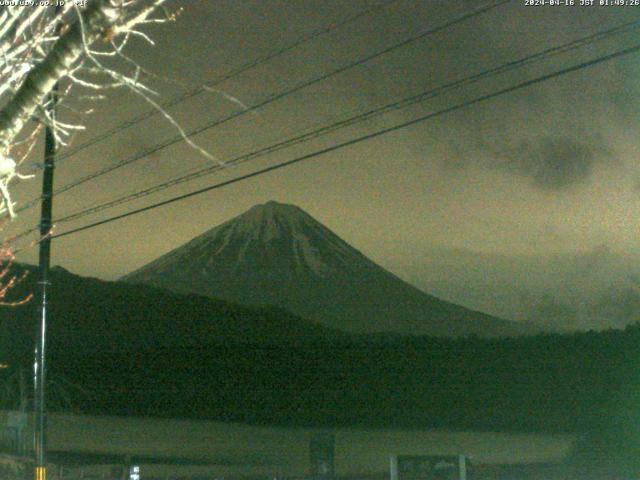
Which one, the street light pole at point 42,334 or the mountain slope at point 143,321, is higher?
the mountain slope at point 143,321

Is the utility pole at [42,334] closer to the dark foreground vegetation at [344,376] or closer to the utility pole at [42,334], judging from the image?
the utility pole at [42,334]

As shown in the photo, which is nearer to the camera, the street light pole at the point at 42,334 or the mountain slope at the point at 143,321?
the street light pole at the point at 42,334

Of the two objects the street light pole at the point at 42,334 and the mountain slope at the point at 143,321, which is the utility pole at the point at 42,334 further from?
the mountain slope at the point at 143,321

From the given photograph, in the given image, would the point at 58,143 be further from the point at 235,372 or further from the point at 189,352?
the point at 189,352

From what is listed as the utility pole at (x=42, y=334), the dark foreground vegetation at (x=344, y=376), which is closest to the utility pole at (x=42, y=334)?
the utility pole at (x=42, y=334)

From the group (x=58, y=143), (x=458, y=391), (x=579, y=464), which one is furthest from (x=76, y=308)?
(x=58, y=143)

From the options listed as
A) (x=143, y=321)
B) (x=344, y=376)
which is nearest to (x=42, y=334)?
(x=344, y=376)

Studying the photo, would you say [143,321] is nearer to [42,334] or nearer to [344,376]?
[344,376]

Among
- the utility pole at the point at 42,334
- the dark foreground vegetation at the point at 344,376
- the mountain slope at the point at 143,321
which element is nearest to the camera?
the utility pole at the point at 42,334

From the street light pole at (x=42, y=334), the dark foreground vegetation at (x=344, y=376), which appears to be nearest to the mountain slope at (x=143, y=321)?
the dark foreground vegetation at (x=344, y=376)

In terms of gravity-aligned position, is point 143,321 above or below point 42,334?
above

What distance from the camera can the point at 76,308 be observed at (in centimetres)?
12888

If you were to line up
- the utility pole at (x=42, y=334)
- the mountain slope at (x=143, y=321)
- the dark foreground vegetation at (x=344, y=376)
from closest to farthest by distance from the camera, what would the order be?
the utility pole at (x=42, y=334) < the dark foreground vegetation at (x=344, y=376) < the mountain slope at (x=143, y=321)

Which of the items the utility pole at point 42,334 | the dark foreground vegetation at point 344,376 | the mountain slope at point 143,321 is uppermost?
the mountain slope at point 143,321
